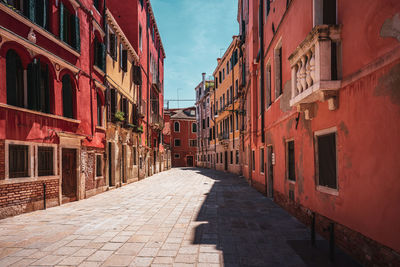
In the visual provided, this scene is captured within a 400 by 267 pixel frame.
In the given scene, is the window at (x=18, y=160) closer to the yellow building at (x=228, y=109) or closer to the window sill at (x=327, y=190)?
the window sill at (x=327, y=190)

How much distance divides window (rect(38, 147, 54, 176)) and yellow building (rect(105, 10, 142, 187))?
4514 mm

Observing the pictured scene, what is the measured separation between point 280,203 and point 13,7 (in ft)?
33.8

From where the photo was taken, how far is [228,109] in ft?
95.0

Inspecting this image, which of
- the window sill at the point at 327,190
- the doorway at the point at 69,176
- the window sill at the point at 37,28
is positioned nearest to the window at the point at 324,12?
the window sill at the point at 327,190

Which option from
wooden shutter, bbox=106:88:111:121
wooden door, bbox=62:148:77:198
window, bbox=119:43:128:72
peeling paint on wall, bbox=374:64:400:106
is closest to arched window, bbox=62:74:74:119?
wooden door, bbox=62:148:77:198

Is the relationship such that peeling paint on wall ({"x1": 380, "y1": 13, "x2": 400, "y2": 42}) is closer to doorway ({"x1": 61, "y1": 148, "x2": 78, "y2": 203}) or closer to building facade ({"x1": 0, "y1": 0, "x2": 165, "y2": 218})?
building facade ({"x1": 0, "y1": 0, "x2": 165, "y2": 218})

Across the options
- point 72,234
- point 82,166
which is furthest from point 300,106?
point 82,166

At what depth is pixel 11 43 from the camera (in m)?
7.94

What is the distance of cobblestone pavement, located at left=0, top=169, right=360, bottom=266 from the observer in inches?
180

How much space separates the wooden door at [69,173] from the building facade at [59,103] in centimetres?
4

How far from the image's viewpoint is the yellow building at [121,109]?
14.7 meters

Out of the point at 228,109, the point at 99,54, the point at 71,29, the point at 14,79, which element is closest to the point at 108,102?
the point at 99,54

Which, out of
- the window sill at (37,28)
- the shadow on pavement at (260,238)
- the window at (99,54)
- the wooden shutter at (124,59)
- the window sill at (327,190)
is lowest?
the shadow on pavement at (260,238)

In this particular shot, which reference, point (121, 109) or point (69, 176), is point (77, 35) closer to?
point (69, 176)
